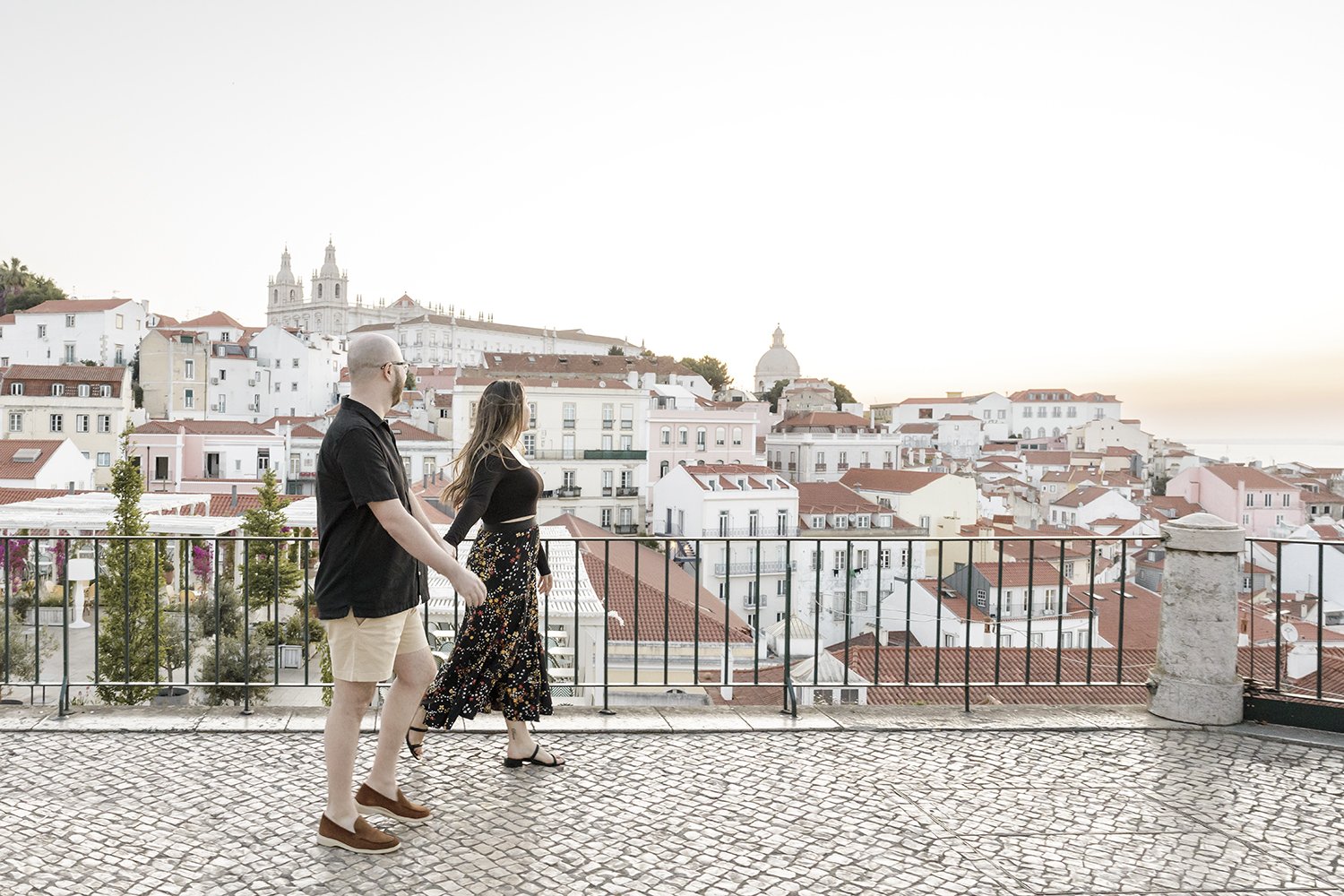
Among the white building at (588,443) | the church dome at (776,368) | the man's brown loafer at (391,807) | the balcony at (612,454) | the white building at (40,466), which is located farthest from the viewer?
the church dome at (776,368)

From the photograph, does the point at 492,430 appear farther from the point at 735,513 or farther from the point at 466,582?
the point at 735,513

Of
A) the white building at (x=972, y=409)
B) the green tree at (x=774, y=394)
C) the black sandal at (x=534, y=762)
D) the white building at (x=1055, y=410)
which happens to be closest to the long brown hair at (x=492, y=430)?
the black sandal at (x=534, y=762)

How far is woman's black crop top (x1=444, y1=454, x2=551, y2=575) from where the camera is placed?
4031 millimetres

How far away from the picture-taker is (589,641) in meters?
17.6

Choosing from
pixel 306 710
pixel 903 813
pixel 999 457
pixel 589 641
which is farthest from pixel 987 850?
pixel 999 457

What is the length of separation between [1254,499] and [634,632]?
75285 millimetres

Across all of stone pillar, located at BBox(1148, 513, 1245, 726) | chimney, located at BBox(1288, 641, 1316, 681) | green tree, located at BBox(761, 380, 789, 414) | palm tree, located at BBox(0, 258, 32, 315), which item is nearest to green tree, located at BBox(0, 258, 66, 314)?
palm tree, located at BBox(0, 258, 32, 315)

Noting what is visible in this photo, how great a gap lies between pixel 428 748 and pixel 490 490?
1.41 m

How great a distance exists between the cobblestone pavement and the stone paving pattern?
1cm

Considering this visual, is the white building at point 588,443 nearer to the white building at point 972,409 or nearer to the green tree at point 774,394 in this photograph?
the green tree at point 774,394

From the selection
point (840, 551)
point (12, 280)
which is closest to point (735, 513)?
point (840, 551)

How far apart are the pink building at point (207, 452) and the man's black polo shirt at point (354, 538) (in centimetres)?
5180

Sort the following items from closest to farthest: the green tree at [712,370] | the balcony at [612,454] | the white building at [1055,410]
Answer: the balcony at [612,454] → the green tree at [712,370] → the white building at [1055,410]

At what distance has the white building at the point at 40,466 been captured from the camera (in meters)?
41.3
